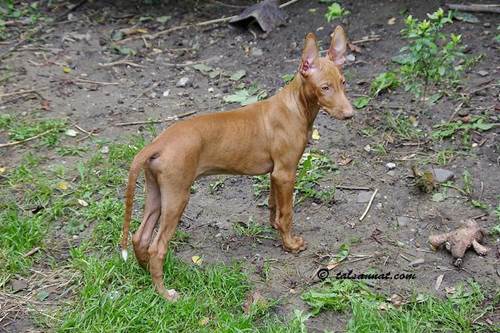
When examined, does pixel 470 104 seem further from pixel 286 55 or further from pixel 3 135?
pixel 3 135

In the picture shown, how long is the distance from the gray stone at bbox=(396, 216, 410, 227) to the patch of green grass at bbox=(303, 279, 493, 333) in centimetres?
82

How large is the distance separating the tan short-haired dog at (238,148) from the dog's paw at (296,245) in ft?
0.13

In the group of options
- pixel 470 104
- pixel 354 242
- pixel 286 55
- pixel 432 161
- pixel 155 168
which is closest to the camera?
pixel 155 168

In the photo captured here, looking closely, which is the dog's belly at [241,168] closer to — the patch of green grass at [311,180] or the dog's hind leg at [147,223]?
the dog's hind leg at [147,223]

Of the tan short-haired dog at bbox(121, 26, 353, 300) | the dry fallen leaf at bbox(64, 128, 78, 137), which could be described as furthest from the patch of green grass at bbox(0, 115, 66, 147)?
the tan short-haired dog at bbox(121, 26, 353, 300)

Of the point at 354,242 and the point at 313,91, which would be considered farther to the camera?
the point at 354,242

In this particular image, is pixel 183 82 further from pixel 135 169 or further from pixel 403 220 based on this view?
pixel 135 169

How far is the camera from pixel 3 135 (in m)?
7.09

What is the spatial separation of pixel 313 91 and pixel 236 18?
4.20 metres

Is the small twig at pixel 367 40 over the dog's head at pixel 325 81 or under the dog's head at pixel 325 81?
under

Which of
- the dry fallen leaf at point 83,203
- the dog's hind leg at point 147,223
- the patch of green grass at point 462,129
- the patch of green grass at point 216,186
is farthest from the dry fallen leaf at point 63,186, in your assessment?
the patch of green grass at point 462,129

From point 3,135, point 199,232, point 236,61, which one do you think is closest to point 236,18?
point 236,61

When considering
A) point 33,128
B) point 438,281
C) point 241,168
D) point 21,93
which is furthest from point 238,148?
point 21,93

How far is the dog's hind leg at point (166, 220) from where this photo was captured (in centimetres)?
468
